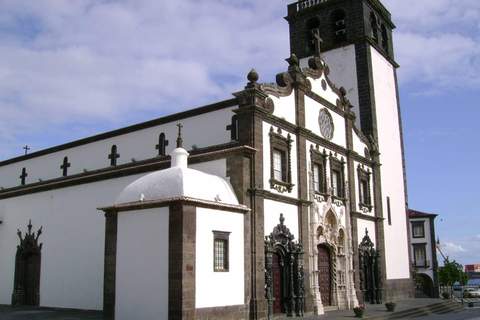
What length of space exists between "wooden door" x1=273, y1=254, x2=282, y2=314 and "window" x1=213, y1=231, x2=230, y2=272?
315 cm

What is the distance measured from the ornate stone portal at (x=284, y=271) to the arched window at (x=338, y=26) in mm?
16397

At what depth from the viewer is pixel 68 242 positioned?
25312 mm

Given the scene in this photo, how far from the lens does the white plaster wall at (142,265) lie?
656 inches

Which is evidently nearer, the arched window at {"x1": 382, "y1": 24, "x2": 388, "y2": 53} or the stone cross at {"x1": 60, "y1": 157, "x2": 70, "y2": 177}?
the stone cross at {"x1": 60, "y1": 157, "x2": 70, "y2": 177}

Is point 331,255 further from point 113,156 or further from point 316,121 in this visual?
point 113,156

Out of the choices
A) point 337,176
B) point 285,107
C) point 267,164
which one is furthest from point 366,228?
point 267,164

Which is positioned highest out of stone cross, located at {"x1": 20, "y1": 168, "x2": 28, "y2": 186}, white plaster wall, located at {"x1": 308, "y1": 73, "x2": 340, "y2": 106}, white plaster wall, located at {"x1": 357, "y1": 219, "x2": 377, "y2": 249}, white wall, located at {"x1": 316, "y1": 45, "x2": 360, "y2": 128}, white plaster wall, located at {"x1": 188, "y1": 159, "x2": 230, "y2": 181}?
white wall, located at {"x1": 316, "y1": 45, "x2": 360, "y2": 128}

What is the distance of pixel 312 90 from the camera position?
24.6 meters

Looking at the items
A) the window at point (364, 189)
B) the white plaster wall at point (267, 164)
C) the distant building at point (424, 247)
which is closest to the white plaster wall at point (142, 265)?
the white plaster wall at point (267, 164)

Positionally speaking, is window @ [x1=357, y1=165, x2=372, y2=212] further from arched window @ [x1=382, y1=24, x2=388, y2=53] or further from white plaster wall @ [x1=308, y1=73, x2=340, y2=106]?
arched window @ [x1=382, y1=24, x2=388, y2=53]

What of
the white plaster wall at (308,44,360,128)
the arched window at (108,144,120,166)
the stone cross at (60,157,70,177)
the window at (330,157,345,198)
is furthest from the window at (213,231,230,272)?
the white plaster wall at (308,44,360,128)

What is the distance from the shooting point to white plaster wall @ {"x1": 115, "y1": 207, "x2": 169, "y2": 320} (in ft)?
54.6

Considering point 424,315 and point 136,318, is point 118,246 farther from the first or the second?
point 424,315

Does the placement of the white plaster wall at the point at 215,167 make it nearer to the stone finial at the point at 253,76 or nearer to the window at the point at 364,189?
the stone finial at the point at 253,76
